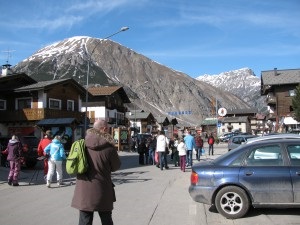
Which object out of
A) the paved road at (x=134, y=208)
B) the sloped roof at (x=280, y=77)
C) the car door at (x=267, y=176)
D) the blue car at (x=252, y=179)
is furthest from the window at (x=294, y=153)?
the sloped roof at (x=280, y=77)

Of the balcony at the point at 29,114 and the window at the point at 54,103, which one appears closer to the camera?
the balcony at the point at 29,114

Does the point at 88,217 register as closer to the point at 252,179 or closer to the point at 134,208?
the point at 252,179

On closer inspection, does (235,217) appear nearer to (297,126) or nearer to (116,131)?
(116,131)

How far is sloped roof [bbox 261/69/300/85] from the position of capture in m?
68.4

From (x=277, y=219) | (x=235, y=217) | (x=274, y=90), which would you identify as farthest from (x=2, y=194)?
(x=274, y=90)

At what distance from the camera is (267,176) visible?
313 inches

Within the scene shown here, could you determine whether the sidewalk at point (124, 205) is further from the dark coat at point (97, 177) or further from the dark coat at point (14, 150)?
the dark coat at point (97, 177)

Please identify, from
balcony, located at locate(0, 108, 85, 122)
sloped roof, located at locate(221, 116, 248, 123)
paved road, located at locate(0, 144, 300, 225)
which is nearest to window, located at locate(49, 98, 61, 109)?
balcony, located at locate(0, 108, 85, 122)

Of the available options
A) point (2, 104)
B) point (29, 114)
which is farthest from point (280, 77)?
point (2, 104)

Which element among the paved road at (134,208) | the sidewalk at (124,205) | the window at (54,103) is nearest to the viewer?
the paved road at (134,208)

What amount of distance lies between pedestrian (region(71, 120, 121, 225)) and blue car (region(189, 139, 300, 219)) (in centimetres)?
326

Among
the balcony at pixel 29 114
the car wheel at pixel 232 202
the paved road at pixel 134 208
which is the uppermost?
the balcony at pixel 29 114

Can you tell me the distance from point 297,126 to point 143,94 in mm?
125092

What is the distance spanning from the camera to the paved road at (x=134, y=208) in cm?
805
